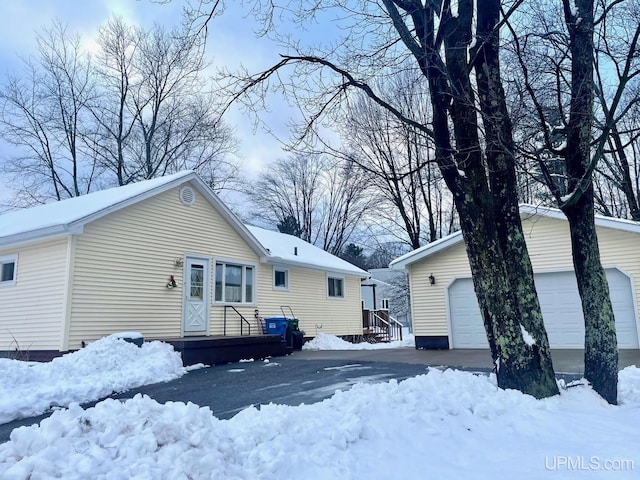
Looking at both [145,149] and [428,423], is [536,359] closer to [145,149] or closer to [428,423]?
[428,423]

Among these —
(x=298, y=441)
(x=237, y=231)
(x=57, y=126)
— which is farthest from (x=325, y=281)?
(x=57, y=126)

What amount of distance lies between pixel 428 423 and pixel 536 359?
1.90 m

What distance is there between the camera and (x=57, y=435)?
9.18 feet

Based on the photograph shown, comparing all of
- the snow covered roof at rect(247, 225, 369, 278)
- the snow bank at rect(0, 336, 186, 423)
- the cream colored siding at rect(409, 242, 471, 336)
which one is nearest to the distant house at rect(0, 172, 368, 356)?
the snow covered roof at rect(247, 225, 369, 278)

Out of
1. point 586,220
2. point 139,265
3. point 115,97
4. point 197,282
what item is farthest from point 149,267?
point 115,97

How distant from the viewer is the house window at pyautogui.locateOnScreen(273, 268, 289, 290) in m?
16.2

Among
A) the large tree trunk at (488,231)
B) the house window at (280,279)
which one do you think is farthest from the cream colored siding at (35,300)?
the large tree trunk at (488,231)

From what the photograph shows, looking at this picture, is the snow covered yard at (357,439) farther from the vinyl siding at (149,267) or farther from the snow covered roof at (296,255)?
the snow covered roof at (296,255)

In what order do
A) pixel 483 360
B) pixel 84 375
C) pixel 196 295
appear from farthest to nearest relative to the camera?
pixel 196 295 → pixel 483 360 → pixel 84 375

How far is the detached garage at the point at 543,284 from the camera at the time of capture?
1166cm

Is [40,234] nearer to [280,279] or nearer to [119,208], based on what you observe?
[119,208]

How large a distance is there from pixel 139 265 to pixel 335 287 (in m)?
9.58

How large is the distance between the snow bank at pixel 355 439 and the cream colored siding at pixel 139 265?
773cm

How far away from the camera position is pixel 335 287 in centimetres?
1934
